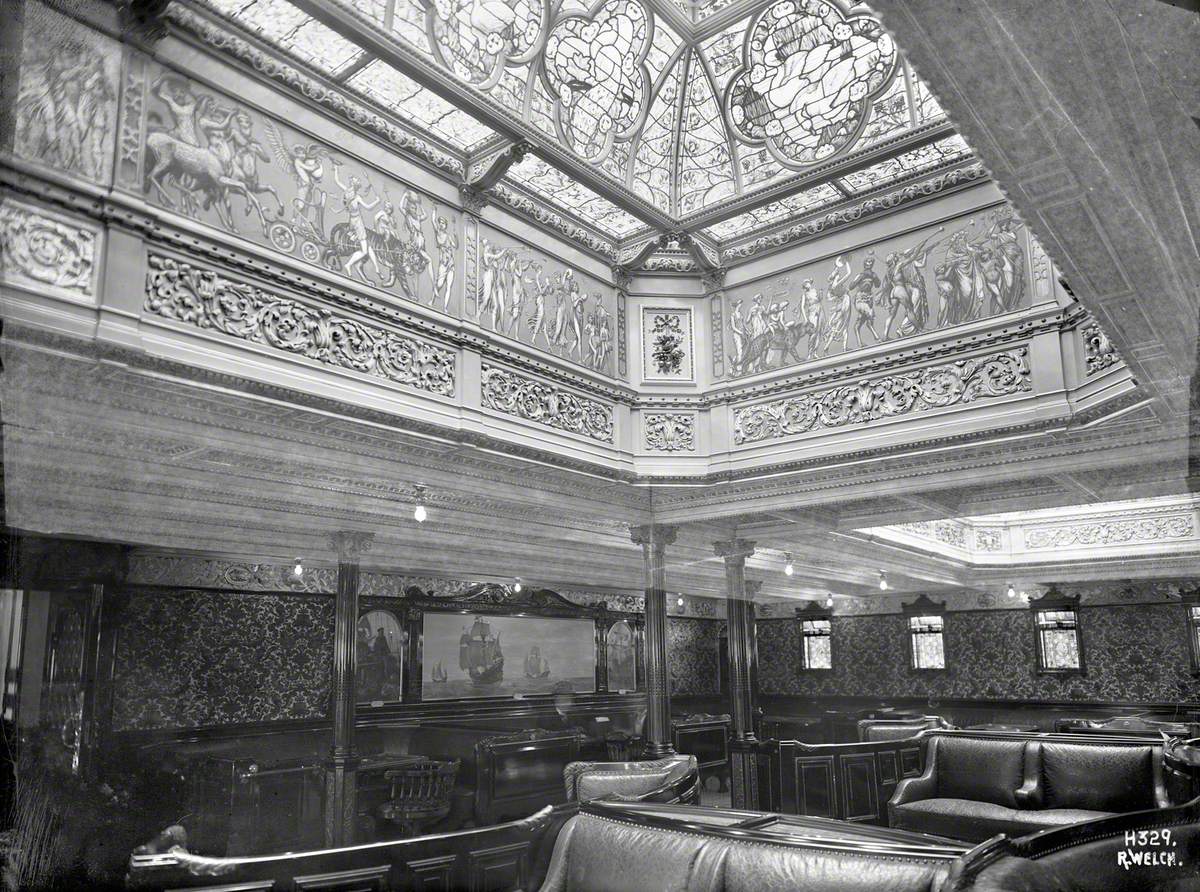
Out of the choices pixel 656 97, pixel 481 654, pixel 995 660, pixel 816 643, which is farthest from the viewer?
pixel 816 643

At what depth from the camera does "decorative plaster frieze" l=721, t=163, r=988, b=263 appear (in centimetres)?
756

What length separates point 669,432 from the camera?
8.83 metres

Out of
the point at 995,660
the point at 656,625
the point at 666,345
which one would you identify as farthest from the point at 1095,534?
the point at 666,345

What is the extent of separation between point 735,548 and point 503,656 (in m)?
5.22

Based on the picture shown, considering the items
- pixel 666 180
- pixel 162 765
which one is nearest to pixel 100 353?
pixel 666 180

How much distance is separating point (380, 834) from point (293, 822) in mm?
941

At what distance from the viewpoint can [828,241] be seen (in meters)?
8.38

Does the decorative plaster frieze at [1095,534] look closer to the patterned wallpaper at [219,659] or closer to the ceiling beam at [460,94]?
the ceiling beam at [460,94]

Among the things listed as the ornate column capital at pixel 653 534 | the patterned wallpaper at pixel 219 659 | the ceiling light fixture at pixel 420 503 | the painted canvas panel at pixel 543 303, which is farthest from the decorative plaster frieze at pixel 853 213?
the patterned wallpaper at pixel 219 659

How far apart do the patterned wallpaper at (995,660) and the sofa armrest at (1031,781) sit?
8.91 meters

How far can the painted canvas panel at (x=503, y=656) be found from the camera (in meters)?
13.2

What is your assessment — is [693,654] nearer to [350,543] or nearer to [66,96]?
[350,543]

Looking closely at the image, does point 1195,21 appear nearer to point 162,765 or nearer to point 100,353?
point 100,353

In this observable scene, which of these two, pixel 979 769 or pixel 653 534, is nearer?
pixel 979 769
